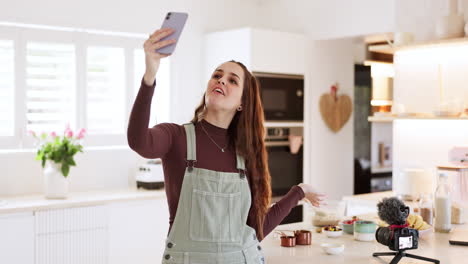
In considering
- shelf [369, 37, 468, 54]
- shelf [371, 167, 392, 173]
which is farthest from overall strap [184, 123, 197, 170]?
shelf [371, 167, 392, 173]

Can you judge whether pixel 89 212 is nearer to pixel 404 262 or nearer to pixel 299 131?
pixel 299 131

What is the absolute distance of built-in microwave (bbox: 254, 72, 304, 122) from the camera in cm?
490

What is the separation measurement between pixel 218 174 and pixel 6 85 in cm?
275

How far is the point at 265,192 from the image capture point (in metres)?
2.14

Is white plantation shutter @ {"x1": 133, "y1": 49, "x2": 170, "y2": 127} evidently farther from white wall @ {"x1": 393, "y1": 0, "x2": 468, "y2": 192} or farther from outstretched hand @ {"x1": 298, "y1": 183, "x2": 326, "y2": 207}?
outstretched hand @ {"x1": 298, "y1": 183, "x2": 326, "y2": 207}

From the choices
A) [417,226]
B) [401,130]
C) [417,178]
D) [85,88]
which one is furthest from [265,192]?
[85,88]

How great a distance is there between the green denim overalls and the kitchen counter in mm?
2119

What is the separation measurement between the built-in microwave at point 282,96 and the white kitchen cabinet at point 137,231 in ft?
3.91

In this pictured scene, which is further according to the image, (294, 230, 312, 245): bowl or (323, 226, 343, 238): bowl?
(323, 226, 343, 238): bowl

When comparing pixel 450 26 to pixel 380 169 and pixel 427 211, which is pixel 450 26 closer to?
pixel 427 211

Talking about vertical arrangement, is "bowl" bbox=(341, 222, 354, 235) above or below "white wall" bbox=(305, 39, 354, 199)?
below

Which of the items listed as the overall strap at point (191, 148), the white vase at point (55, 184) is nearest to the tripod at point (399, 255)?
the overall strap at point (191, 148)

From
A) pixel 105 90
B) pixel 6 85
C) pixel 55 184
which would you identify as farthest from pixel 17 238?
pixel 105 90

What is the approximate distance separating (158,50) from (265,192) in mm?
735
